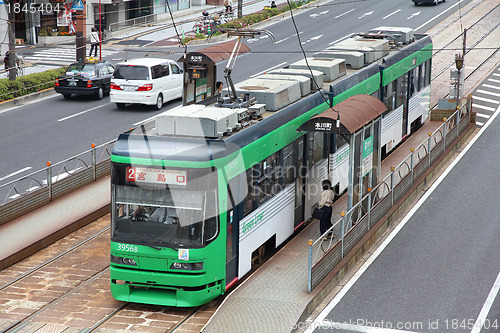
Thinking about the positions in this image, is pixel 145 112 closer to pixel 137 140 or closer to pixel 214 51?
pixel 214 51

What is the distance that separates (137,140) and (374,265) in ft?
19.0

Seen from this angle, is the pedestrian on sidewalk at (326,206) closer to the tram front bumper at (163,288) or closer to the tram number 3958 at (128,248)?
the tram front bumper at (163,288)

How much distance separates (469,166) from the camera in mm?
23203

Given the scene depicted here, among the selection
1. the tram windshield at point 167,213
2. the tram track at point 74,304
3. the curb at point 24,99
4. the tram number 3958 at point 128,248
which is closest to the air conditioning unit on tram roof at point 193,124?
the tram windshield at point 167,213

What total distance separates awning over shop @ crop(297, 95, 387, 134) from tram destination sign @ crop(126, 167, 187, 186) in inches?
147

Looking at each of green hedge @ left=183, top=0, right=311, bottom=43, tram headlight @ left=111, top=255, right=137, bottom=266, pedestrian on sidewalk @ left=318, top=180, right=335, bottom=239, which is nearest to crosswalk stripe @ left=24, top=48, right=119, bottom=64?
green hedge @ left=183, top=0, right=311, bottom=43

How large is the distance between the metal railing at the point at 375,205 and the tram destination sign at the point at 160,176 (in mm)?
2594

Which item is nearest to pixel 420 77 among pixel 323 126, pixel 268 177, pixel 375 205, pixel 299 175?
pixel 375 205

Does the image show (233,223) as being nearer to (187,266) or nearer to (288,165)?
(187,266)

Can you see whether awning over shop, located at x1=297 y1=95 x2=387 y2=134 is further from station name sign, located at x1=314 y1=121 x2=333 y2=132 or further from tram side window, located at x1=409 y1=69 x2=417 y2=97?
tram side window, located at x1=409 y1=69 x2=417 y2=97

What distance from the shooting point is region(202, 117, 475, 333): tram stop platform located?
12.7m

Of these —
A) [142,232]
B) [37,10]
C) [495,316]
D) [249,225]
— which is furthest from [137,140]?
[37,10]

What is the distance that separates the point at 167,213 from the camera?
13.0 metres

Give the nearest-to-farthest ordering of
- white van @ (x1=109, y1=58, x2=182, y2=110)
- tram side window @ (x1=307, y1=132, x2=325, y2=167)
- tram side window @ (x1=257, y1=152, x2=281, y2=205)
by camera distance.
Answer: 1. tram side window @ (x1=257, y1=152, x2=281, y2=205)
2. tram side window @ (x1=307, y1=132, x2=325, y2=167)
3. white van @ (x1=109, y1=58, x2=182, y2=110)
